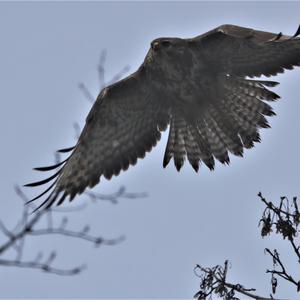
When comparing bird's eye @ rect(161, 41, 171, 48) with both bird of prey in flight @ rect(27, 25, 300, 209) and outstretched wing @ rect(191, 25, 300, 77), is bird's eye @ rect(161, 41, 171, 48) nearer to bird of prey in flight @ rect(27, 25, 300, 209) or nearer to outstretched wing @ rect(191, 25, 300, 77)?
bird of prey in flight @ rect(27, 25, 300, 209)

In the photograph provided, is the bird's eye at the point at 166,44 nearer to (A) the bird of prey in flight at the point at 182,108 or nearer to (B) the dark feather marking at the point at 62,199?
(A) the bird of prey in flight at the point at 182,108

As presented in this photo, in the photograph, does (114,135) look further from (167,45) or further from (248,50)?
(248,50)

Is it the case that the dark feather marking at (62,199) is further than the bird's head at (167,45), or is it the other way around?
the dark feather marking at (62,199)

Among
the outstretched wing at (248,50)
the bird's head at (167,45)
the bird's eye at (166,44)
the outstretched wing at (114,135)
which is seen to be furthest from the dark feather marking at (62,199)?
the outstretched wing at (248,50)

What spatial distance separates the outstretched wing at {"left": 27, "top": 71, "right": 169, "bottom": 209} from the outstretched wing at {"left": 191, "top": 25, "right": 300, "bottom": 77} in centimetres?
107

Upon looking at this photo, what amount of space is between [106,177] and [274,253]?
4522mm

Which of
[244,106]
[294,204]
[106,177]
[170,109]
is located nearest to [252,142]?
[244,106]

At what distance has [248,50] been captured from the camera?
32.2ft

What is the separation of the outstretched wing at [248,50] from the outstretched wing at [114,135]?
3.50 feet

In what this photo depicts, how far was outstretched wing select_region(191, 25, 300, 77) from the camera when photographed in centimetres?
930

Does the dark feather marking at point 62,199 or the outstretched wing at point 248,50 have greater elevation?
the outstretched wing at point 248,50

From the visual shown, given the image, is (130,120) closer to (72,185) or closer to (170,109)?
(170,109)

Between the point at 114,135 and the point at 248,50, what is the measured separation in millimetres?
2254

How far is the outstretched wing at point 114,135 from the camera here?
1041cm
